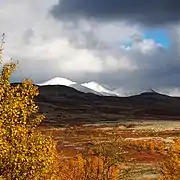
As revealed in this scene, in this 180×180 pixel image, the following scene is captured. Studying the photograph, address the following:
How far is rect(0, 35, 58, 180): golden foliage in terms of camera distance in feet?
63.9

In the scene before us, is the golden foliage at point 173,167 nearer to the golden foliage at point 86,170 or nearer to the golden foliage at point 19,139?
the golden foliage at point 86,170

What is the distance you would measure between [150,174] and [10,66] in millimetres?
58261

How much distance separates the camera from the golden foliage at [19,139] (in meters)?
19.5

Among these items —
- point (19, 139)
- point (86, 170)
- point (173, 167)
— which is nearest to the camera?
point (19, 139)

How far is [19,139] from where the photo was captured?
20031 millimetres

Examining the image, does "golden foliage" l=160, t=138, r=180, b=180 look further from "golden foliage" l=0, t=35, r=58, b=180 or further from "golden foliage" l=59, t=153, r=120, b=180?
"golden foliage" l=0, t=35, r=58, b=180

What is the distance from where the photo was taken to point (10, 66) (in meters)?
21.0

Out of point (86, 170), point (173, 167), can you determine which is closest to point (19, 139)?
point (86, 170)

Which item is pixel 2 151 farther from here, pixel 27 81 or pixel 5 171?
pixel 27 81

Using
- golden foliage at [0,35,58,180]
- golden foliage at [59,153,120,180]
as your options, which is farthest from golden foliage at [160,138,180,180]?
golden foliage at [0,35,58,180]

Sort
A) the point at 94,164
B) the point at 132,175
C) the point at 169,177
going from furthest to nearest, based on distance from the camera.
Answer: the point at 132,175, the point at 169,177, the point at 94,164

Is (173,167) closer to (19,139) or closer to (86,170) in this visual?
(86,170)

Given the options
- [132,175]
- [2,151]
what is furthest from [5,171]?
[132,175]

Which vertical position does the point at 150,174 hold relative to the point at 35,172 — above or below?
below
